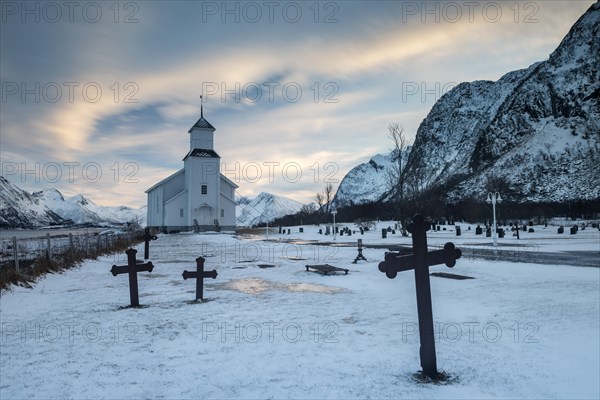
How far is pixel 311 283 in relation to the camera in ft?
38.7

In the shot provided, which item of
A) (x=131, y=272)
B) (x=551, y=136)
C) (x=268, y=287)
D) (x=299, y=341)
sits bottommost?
(x=299, y=341)

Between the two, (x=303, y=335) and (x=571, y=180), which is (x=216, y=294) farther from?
(x=571, y=180)

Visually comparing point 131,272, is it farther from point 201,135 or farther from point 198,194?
point 201,135

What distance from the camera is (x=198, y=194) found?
56188 millimetres

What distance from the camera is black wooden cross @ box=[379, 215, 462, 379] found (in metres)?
4.88

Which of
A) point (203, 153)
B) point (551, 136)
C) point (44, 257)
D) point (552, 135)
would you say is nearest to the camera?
point (44, 257)

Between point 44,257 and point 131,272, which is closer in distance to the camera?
point 131,272

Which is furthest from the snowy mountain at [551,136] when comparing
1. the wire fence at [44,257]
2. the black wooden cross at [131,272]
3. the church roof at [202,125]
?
the black wooden cross at [131,272]

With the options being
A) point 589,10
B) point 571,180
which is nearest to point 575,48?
point 589,10

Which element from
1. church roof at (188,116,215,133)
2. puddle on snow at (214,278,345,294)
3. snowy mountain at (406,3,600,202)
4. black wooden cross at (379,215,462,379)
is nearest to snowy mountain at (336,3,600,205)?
snowy mountain at (406,3,600,202)

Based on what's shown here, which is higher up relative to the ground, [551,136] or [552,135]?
[552,135]

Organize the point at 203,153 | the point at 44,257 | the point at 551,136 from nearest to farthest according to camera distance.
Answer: the point at 44,257 → the point at 203,153 → the point at 551,136

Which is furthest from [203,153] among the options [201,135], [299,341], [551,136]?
[551,136]

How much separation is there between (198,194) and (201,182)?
1.67 m
